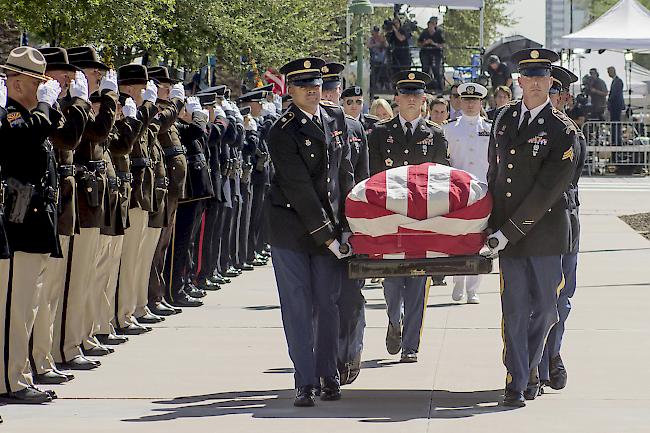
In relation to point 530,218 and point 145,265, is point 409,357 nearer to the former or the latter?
point 530,218

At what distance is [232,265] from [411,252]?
28.4ft

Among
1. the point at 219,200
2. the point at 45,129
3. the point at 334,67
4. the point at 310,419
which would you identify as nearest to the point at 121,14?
the point at 219,200

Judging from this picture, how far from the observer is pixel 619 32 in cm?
3716

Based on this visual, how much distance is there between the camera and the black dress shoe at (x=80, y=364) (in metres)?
10.9

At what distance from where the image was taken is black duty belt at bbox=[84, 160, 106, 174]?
10789mm

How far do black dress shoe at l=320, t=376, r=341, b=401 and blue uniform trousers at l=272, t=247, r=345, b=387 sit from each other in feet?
0.12

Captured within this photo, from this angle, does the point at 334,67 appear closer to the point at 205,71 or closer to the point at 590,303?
the point at 590,303

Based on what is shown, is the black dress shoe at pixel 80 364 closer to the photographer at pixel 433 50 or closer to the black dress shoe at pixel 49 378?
the black dress shoe at pixel 49 378

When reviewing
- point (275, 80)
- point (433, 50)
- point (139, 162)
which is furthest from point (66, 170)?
point (433, 50)

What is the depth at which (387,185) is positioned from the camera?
947cm

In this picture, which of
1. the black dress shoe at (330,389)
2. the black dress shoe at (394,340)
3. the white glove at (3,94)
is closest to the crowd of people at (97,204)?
the white glove at (3,94)

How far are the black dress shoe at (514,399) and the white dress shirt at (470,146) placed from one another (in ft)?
17.2

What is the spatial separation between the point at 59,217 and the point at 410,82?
3089 millimetres

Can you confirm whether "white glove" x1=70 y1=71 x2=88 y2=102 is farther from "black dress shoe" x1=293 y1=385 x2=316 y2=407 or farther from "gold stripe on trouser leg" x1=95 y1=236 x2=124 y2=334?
"black dress shoe" x1=293 y1=385 x2=316 y2=407
